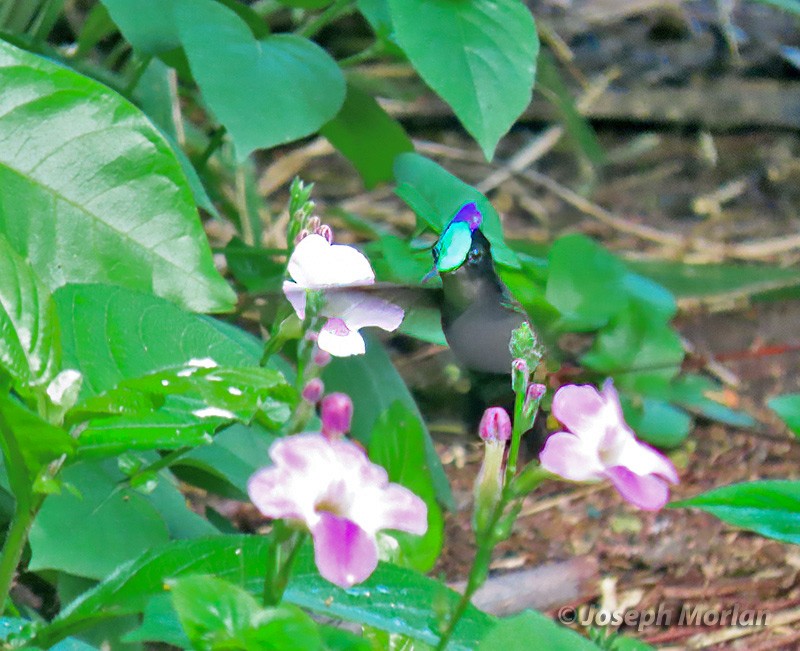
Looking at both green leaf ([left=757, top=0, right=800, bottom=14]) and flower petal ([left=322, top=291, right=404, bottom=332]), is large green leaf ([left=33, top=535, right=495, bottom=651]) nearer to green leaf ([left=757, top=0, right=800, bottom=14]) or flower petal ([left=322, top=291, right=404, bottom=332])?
flower petal ([left=322, top=291, right=404, bottom=332])

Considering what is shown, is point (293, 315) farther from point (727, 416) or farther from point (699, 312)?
point (699, 312)

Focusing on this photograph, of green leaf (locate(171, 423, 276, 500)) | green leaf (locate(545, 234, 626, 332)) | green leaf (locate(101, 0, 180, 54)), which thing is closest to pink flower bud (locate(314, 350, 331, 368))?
green leaf (locate(171, 423, 276, 500))

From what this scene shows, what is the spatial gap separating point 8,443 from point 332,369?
2.11 ft

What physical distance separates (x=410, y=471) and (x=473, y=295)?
0.66ft

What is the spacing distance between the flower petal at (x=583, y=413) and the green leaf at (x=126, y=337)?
28 centimetres

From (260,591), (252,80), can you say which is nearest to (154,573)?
(260,591)

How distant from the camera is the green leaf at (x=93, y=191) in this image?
2.76 ft

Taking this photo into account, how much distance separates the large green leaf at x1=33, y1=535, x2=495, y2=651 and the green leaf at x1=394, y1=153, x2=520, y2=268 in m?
0.27

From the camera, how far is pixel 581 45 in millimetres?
2766

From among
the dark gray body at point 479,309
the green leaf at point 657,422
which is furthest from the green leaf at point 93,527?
the green leaf at point 657,422

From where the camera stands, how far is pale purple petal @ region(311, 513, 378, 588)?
1.37 feet

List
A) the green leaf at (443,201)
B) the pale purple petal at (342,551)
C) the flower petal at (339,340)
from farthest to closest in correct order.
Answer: the green leaf at (443,201) → the flower petal at (339,340) → the pale purple petal at (342,551)

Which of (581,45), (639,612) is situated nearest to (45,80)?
(639,612)

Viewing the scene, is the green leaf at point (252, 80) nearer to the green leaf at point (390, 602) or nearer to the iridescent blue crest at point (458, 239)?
the iridescent blue crest at point (458, 239)
